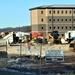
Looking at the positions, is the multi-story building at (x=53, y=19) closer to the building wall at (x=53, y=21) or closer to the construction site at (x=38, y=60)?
the building wall at (x=53, y=21)

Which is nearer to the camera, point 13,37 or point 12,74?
point 12,74

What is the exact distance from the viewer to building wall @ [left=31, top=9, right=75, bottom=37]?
486 feet

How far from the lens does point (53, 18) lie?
150 metres

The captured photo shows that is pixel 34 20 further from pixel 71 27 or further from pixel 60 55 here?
pixel 60 55

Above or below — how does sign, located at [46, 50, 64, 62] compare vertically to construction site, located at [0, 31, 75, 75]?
above

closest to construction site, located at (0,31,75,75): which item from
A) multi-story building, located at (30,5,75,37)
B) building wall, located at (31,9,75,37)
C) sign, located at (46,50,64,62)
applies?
sign, located at (46,50,64,62)

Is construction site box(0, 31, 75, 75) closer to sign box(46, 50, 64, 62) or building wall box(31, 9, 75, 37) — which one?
sign box(46, 50, 64, 62)

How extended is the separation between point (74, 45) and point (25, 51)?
943 cm

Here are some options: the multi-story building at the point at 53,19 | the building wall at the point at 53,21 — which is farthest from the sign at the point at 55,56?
the building wall at the point at 53,21

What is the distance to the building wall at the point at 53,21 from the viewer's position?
148 metres

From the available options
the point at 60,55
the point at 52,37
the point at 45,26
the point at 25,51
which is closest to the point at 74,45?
the point at 25,51

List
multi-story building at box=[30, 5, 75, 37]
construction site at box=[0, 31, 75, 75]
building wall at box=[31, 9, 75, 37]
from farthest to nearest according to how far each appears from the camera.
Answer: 1. multi-story building at box=[30, 5, 75, 37]
2. building wall at box=[31, 9, 75, 37]
3. construction site at box=[0, 31, 75, 75]

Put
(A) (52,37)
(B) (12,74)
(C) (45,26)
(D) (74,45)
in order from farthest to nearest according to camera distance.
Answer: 1. (C) (45,26)
2. (A) (52,37)
3. (D) (74,45)
4. (B) (12,74)

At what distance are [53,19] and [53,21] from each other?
3.59 feet
